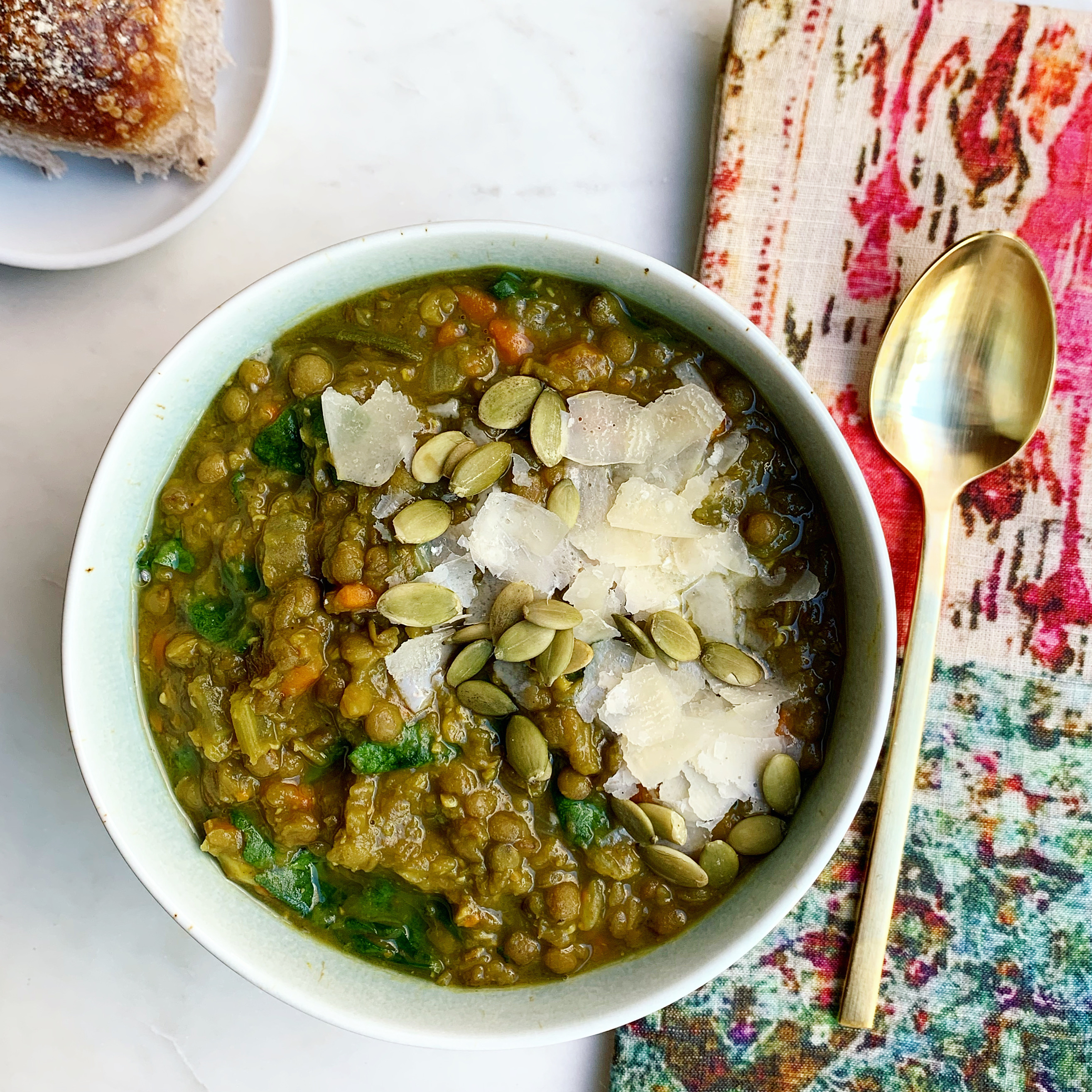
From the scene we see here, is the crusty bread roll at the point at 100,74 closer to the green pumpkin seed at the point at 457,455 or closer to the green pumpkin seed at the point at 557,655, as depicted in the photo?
the green pumpkin seed at the point at 457,455

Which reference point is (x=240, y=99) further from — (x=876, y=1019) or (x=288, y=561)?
(x=876, y=1019)

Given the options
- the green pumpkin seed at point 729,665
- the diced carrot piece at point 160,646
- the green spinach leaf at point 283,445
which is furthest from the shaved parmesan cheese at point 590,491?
the diced carrot piece at point 160,646

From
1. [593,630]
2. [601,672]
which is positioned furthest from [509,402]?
[601,672]

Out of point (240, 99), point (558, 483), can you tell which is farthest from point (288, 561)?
point (240, 99)

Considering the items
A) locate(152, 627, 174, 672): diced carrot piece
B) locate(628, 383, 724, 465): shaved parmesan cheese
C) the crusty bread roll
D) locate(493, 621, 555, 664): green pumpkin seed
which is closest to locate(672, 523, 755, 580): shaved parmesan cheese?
locate(628, 383, 724, 465): shaved parmesan cheese

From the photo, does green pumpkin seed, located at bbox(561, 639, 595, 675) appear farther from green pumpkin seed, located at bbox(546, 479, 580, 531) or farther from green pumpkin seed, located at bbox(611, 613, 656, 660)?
green pumpkin seed, located at bbox(546, 479, 580, 531)

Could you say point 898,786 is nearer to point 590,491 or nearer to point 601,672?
point 601,672
